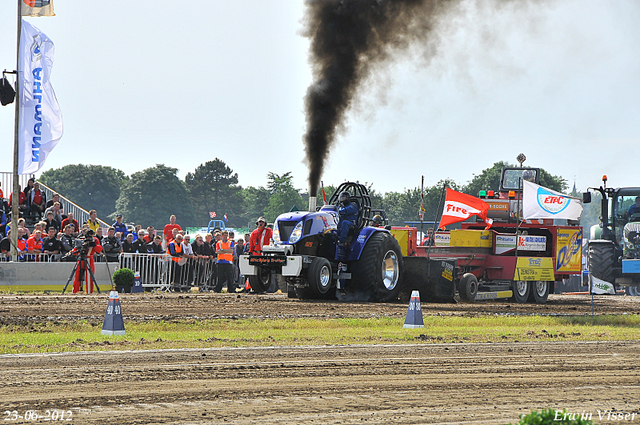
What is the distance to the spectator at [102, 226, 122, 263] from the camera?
63.1 feet

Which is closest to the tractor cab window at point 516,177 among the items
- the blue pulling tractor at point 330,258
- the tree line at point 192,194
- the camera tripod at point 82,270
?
the blue pulling tractor at point 330,258


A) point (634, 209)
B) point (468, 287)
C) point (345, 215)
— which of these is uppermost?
point (634, 209)

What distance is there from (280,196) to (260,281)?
3399 inches

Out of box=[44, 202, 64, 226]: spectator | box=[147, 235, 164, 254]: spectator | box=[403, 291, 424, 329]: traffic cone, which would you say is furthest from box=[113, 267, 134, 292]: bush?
box=[403, 291, 424, 329]: traffic cone

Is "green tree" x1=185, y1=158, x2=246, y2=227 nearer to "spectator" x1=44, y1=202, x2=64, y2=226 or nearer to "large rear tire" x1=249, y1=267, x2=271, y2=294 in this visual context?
"spectator" x1=44, y1=202, x2=64, y2=226

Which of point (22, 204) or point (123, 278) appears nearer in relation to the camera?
point (123, 278)

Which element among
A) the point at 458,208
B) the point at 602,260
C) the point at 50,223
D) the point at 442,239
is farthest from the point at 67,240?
the point at 602,260

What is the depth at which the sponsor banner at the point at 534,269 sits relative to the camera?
19047mm

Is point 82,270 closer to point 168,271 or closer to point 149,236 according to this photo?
point 168,271

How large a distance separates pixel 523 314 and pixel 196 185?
339 feet

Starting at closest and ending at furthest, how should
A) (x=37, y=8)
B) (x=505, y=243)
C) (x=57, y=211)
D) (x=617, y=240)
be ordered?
(x=505, y=243)
(x=57, y=211)
(x=37, y=8)
(x=617, y=240)

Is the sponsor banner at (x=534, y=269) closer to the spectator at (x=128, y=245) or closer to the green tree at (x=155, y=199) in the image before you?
the spectator at (x=128, y=245)

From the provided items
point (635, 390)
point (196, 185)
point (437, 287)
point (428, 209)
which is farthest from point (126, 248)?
point (196, 185)

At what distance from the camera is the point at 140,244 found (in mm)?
20469
